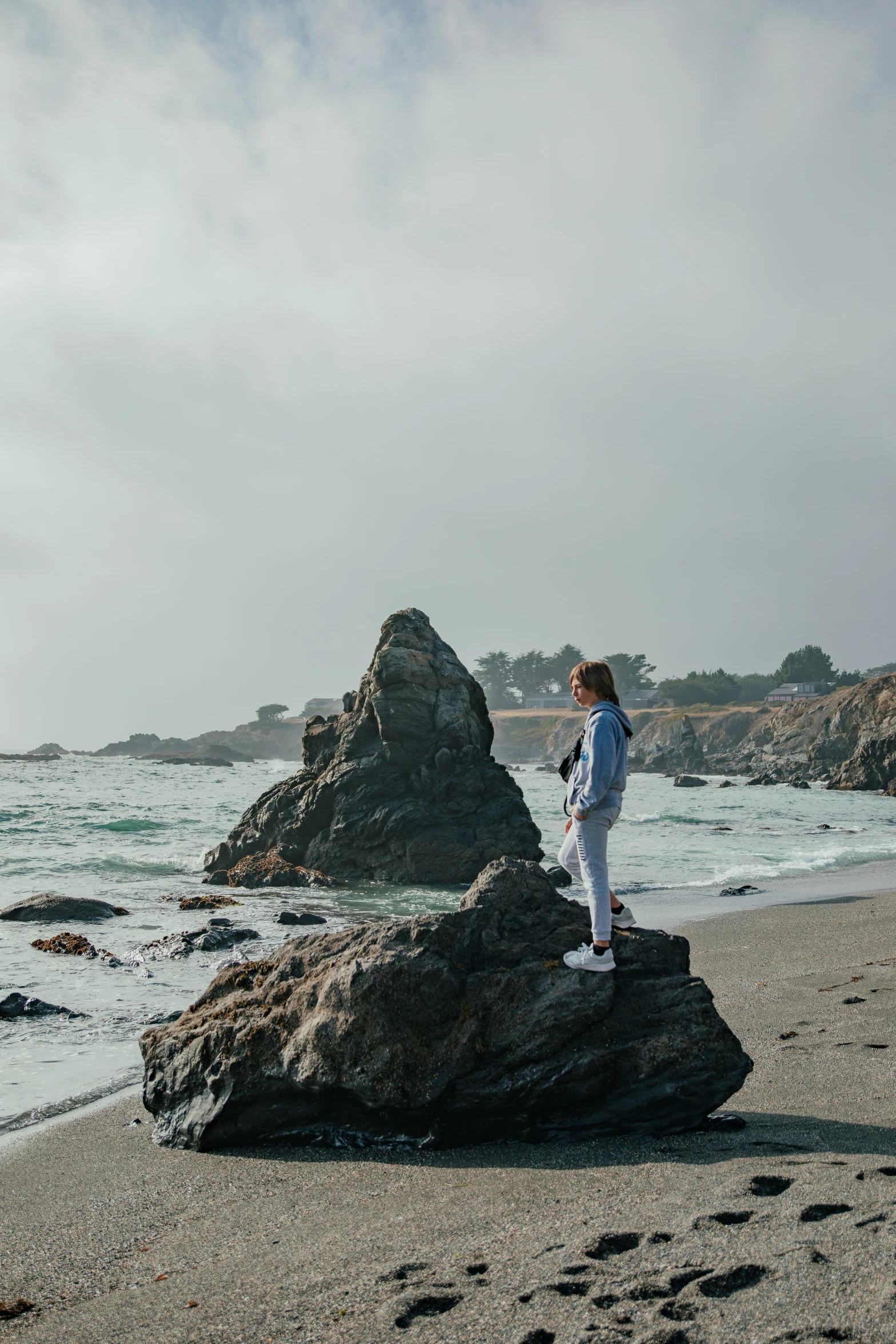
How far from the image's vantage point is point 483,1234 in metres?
3.51

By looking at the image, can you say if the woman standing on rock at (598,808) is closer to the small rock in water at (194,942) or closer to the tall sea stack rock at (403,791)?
the small rock in water at (194,942)

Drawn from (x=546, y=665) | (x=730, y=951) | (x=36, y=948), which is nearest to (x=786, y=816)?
(x=730, y=951)

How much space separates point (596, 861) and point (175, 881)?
16.5 metres

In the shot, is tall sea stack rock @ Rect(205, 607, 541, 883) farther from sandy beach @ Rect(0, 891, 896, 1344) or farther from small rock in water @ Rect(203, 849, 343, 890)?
sandy beach @ Rect(0, 891, 896, 1344)

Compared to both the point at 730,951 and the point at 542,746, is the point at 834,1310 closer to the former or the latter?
the point at 730,951

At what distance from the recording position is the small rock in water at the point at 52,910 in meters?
13.2

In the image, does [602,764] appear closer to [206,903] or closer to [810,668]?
[206,903]

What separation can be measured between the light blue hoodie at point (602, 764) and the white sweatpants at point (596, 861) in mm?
77

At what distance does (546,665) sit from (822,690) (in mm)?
63925

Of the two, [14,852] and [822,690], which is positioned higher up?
[822,690]

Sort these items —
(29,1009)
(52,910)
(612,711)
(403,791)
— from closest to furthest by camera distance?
1. (612,711)
2. (29,1009)
3. (52,910)
4. (403,791)

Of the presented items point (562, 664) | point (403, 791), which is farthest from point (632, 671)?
point (403, 791)

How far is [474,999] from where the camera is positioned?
16.1 feet

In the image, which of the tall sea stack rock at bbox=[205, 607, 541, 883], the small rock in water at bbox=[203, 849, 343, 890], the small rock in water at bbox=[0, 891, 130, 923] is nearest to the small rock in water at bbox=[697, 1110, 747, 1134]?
the small rock in water at bbox=[0, 891, 130, 923]
